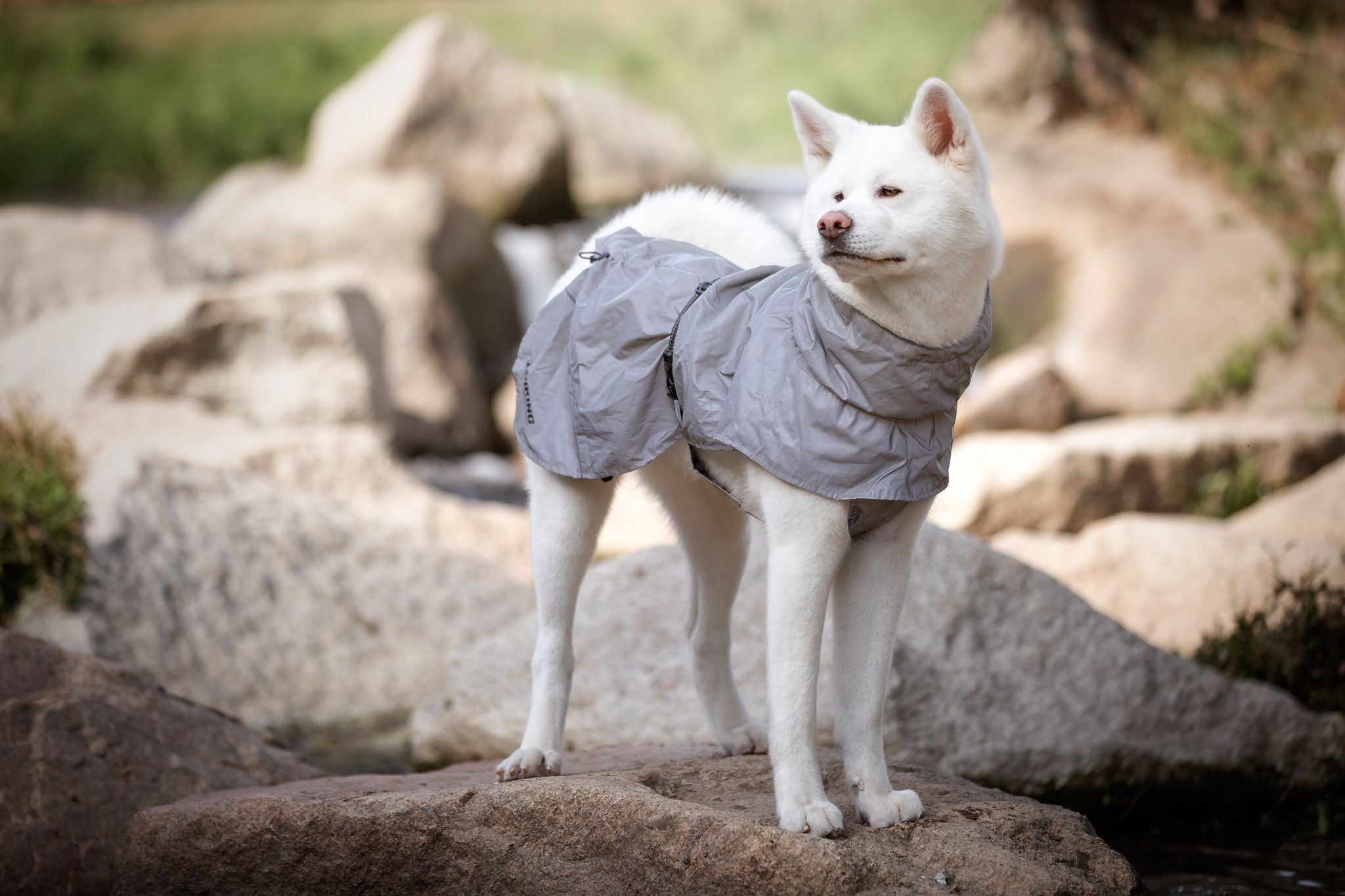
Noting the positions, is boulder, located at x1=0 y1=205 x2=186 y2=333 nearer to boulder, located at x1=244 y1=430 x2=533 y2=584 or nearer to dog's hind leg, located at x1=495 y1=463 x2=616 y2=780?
boulder, located at x1=244 y1=430 x2=533 y2=584

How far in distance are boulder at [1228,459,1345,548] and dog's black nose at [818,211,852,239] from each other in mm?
4807

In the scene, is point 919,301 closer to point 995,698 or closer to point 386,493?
point 995,698

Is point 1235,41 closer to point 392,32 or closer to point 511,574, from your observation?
point 511,574

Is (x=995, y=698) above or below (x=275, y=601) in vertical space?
above

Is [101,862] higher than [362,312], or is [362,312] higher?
[362,312]

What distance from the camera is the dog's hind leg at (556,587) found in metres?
3.67

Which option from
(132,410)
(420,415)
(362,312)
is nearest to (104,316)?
(132,410)

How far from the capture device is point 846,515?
10.4 feet

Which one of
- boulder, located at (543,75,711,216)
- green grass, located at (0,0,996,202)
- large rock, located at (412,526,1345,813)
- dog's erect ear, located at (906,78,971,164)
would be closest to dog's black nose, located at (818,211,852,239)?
dog's erect ear, located at (906,78,971,164)

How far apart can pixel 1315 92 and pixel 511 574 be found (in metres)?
9.82

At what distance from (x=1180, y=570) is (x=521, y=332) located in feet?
26.3

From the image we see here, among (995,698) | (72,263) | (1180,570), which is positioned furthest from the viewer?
(72,263)

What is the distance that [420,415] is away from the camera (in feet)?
36.7

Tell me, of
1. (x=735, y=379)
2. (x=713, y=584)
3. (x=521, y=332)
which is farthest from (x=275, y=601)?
(x=521, y=332)
